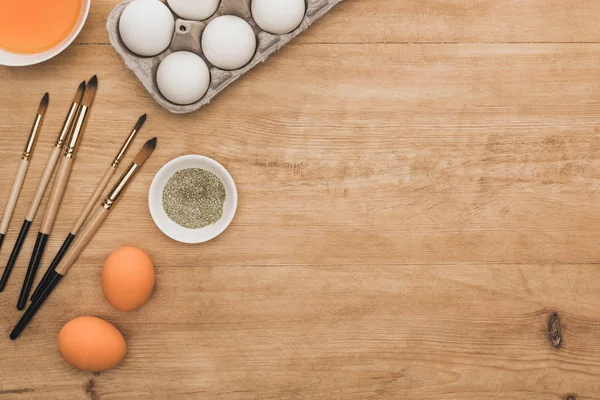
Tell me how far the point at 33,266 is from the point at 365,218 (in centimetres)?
48

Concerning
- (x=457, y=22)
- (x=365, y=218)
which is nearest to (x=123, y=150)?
(x=365, y=218)

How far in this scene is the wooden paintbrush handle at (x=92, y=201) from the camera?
0.79 meters

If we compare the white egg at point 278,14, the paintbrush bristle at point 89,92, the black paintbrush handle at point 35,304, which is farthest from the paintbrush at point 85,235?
the white egg at point 278,14

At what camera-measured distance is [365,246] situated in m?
0.83

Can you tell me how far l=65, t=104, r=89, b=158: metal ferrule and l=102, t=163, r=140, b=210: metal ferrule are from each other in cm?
8

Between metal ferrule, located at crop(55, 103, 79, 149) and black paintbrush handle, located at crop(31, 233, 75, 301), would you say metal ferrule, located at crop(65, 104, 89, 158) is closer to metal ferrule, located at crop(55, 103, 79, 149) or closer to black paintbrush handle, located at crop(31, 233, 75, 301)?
metal ferrule, located at crop(55, 103, 79, 149)

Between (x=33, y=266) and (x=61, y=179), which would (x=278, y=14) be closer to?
(x=61, y=179)

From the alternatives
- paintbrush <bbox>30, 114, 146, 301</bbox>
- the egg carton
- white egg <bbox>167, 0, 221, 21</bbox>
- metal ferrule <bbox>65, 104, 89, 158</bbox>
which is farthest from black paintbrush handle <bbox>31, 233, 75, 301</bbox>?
white egg <bbox>167, 0, 221, 21</bbox>

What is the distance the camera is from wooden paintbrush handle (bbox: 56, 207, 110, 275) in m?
0.79

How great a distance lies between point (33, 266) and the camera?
0.78 metres

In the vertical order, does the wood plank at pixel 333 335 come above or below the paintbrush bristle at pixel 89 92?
below

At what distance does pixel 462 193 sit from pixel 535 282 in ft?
0.59

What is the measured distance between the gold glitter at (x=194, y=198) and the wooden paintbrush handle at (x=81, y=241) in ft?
0.30

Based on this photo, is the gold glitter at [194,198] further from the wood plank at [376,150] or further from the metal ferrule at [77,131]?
the metal ferrule at [77,131]
